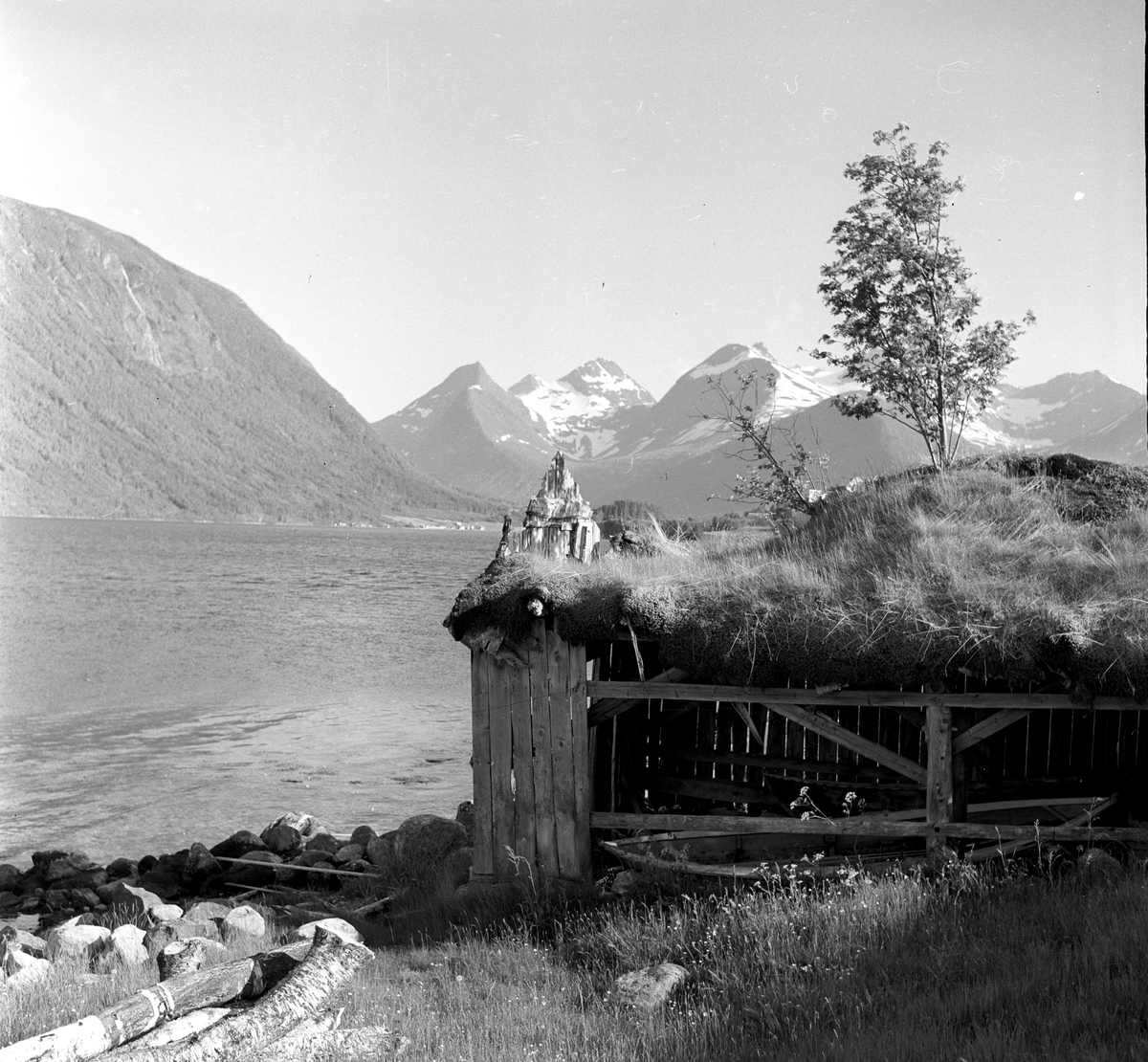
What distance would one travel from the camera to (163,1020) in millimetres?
6820

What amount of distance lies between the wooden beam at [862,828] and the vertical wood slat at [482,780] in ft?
3.12

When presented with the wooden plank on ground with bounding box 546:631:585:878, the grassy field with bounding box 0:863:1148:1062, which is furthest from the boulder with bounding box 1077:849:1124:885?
the wooden plank on ground with bounding box 546:631:585:878

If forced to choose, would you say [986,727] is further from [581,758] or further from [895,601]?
[581,758]

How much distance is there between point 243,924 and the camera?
9930 mm

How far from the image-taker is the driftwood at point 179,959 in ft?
25.8

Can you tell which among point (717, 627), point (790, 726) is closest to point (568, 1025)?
point (717, 627)

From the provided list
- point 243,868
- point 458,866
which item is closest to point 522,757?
point 458,866

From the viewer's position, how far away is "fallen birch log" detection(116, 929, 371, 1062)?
19.7 feet

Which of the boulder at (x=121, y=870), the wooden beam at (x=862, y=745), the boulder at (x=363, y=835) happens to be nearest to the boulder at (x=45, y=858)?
the boulder at (x=121, y=870)

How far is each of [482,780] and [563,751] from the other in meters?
0.82

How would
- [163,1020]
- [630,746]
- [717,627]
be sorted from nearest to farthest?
[163,1020] → [717,627] → [630,746]

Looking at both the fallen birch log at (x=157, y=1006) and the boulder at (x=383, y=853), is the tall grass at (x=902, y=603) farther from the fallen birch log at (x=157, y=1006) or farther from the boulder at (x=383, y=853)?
the boulder at (x=383, y=853)

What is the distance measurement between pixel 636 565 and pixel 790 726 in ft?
8.98

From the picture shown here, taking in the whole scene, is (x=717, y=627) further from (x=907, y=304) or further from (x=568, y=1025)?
(x=907, y=304)
